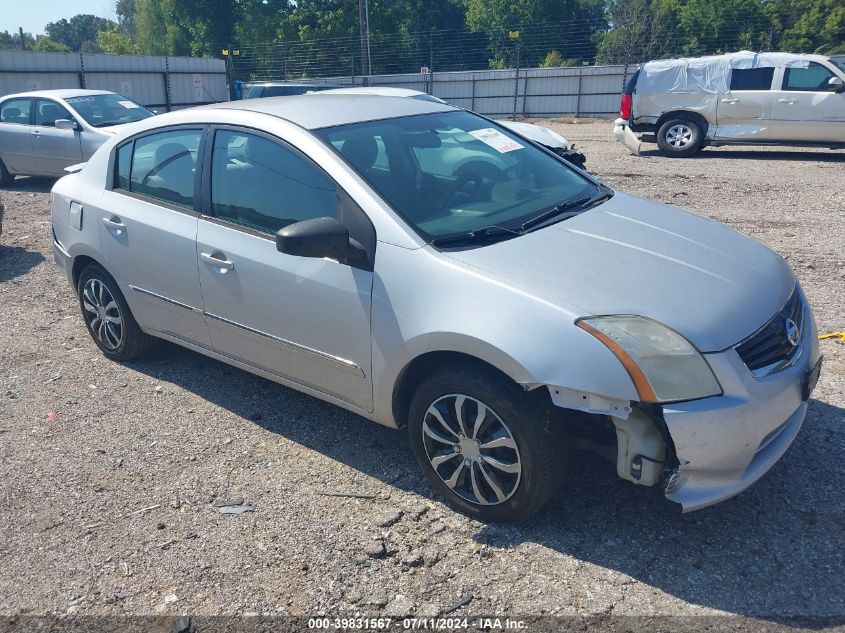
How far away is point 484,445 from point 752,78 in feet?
42.8

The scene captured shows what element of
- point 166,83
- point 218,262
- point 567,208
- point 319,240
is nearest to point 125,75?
point 166,83

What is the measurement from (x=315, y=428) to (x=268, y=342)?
2.04 ft

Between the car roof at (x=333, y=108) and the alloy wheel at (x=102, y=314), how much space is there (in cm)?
148

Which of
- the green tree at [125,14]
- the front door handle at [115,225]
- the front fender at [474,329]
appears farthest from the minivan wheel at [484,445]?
the green tree at [125,14]

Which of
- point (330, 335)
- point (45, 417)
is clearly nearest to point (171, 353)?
point (45, 417)

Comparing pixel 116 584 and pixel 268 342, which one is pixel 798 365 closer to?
pixel 268 342

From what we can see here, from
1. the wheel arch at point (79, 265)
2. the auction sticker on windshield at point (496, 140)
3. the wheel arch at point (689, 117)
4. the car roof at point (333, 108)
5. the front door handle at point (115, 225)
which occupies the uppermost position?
the car roof at point (333, 108)

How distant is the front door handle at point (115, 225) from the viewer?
436cm

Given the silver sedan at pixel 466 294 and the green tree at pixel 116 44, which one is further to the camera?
the green tree at pixel 116 44

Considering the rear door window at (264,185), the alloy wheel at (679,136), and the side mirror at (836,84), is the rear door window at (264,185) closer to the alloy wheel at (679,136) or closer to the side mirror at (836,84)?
the alloy wheel at (679,136)

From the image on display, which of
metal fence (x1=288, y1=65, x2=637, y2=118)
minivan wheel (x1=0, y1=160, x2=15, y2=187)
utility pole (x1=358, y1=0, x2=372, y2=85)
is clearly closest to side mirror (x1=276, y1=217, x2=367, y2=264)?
minivan wheel (x1=0, y1=160, x2=15, y2=187)

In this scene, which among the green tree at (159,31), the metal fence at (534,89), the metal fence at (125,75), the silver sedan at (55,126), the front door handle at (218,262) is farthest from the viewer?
the green tree at (159,31)

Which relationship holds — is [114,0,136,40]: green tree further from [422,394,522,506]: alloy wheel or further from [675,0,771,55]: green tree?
[422,394,522,506]: alloy wheel

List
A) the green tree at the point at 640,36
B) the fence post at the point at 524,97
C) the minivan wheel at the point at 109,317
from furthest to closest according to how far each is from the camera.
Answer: the green tree at the point at 640,36, the fence post at the point at 524,97, the minivan wheel at the point at 109,317
